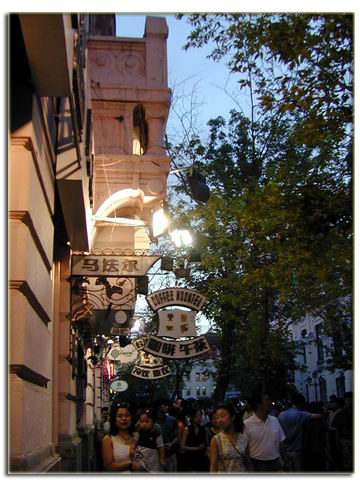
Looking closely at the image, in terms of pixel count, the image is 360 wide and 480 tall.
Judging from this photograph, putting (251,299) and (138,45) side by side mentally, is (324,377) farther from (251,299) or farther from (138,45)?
(138,45)

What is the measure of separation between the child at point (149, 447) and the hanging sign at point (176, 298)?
346 cm

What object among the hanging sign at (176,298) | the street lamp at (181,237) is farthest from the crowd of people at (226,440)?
the street lamp at (181,237)

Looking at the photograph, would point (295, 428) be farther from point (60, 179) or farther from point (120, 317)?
point (60, 179)

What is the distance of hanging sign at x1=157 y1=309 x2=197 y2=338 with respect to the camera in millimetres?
12609

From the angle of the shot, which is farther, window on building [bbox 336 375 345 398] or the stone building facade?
window on building [bbox 336 375 345 398]

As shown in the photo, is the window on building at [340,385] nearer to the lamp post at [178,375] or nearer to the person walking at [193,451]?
the lamp post at [178,375]

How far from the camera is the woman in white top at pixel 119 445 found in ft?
22.4

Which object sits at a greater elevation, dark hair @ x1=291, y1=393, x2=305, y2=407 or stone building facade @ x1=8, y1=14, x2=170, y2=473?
stone building facade @ x1=8, y1=14, x2=170, y2=473

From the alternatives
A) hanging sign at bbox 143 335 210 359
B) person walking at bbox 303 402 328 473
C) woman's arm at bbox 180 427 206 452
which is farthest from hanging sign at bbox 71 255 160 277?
person walking at bbox 303 402 328 473

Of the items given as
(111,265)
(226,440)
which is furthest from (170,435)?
(226,440)

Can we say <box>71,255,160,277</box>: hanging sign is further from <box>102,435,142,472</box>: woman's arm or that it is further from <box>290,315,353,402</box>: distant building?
<box>290,315,353,402</box>: distant building

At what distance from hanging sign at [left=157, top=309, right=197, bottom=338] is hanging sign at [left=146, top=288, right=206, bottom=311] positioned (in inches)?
6.8

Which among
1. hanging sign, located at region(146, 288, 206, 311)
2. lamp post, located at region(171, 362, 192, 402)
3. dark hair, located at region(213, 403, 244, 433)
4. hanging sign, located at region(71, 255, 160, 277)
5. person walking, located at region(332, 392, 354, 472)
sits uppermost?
hanging sign, located at region(71, 255, 160, 277)

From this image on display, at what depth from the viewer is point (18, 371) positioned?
541 cm
